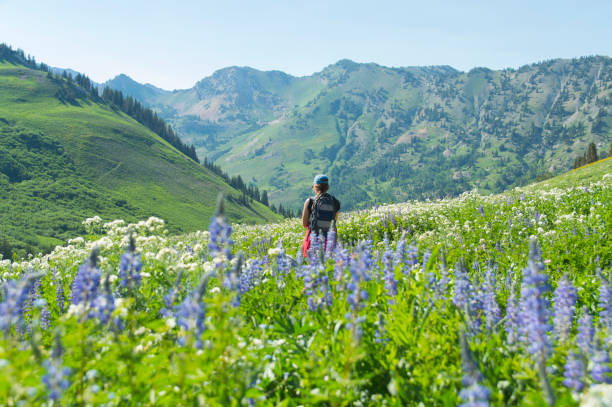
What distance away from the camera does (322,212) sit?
1047cm

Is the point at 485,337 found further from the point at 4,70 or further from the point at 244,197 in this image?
the point at 4,70

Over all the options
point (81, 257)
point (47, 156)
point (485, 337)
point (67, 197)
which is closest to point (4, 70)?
point (47, 156)

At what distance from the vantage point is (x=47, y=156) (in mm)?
131500

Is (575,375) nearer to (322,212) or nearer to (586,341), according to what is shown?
(586,341)

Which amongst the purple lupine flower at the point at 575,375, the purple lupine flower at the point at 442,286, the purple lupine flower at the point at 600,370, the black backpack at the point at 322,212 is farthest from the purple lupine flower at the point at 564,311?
the black backpack at the point at 322,212

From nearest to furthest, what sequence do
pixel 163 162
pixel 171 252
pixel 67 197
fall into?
pixel 171 252 → pixel 67 197 → pixel 163 162

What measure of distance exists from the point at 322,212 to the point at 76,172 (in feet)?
477

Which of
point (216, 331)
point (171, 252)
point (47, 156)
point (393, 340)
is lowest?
point (47, 156)

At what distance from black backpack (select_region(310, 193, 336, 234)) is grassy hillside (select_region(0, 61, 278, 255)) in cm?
8359

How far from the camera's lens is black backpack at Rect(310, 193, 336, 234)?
10438 mm

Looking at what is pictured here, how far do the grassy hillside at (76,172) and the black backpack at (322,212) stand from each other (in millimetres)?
83595

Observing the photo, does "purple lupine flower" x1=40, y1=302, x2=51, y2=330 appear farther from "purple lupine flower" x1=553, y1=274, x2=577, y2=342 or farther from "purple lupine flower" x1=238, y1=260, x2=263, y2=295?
A: "purple lupine flower" x1=553, y1=274, x2=577, y2=342

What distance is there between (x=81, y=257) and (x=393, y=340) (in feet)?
39.2

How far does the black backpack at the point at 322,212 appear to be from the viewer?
34.2 feet
